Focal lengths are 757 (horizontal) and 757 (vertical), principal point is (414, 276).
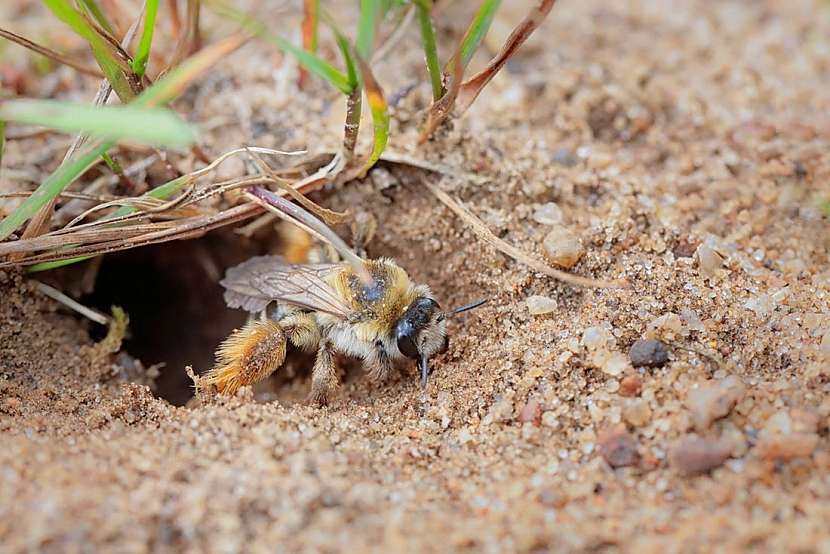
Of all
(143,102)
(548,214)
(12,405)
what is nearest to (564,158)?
(548,214)

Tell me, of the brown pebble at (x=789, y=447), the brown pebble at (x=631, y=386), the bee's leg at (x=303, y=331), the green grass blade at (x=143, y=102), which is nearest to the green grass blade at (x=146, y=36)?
the green grass blade at (x=143, y=102)

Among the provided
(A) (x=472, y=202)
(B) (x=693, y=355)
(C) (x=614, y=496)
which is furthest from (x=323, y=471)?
(A) (x=472, y=202)

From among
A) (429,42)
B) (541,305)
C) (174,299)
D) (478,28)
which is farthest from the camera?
(174,299)

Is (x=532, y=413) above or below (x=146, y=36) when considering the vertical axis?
below

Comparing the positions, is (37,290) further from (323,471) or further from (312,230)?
(323,471)

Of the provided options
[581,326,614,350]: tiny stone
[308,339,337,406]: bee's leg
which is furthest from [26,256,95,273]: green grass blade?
[581,326,614,350]: tiny stone

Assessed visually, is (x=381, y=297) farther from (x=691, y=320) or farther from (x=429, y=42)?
(x=691, y=320)

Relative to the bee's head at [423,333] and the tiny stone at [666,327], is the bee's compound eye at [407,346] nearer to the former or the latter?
the bee's head at [423,333]

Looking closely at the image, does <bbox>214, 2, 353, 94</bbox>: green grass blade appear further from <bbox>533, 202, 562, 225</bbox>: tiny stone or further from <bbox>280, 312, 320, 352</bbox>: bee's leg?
<bbox>280, 312, 320, 352</bbox>: bee's leg
